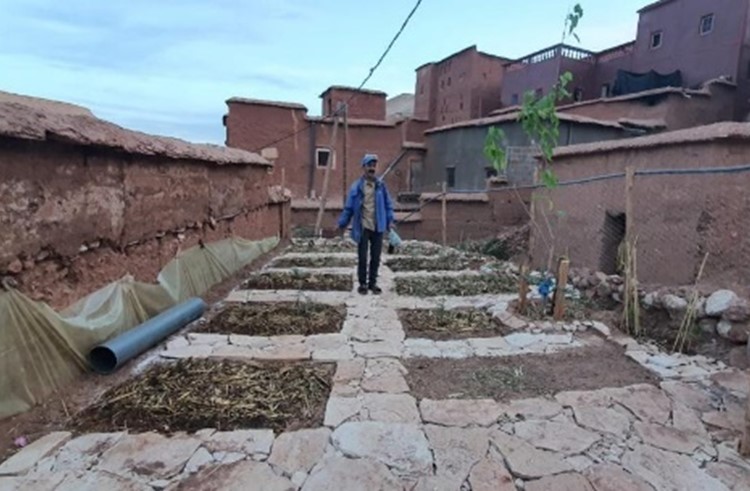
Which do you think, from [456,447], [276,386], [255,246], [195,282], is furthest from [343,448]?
[255,246]

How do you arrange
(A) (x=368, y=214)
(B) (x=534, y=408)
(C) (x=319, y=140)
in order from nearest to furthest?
(B) (x=534, y=408)
(A) (x=368, y=214)
(C) (x=319, y=140)

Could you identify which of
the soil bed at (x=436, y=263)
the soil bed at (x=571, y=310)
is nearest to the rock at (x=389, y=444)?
the soil bed at (x=571, y=310)

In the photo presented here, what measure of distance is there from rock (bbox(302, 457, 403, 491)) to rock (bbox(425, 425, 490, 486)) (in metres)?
0.25

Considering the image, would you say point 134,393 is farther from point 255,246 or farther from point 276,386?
point 255,246

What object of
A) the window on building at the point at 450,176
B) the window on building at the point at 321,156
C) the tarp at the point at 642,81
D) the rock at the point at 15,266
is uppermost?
the tarp at the point at 642,81

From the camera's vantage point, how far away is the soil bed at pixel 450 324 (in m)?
3.97

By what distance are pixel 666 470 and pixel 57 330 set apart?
138 inches

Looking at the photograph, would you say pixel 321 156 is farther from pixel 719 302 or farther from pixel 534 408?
pixel 534 408

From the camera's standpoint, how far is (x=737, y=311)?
10.9 feet

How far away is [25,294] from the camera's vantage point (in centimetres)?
266

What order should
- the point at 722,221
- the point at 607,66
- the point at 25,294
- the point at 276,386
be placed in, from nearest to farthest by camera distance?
the point at 25,294
the point at 276,386
the point at 722,221
the point at 607,66

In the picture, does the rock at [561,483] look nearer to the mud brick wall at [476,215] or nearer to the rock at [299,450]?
the rock at [299,450]

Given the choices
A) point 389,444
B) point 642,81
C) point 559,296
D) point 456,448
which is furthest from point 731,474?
point 642,81

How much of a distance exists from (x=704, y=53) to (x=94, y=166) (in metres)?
22.4
